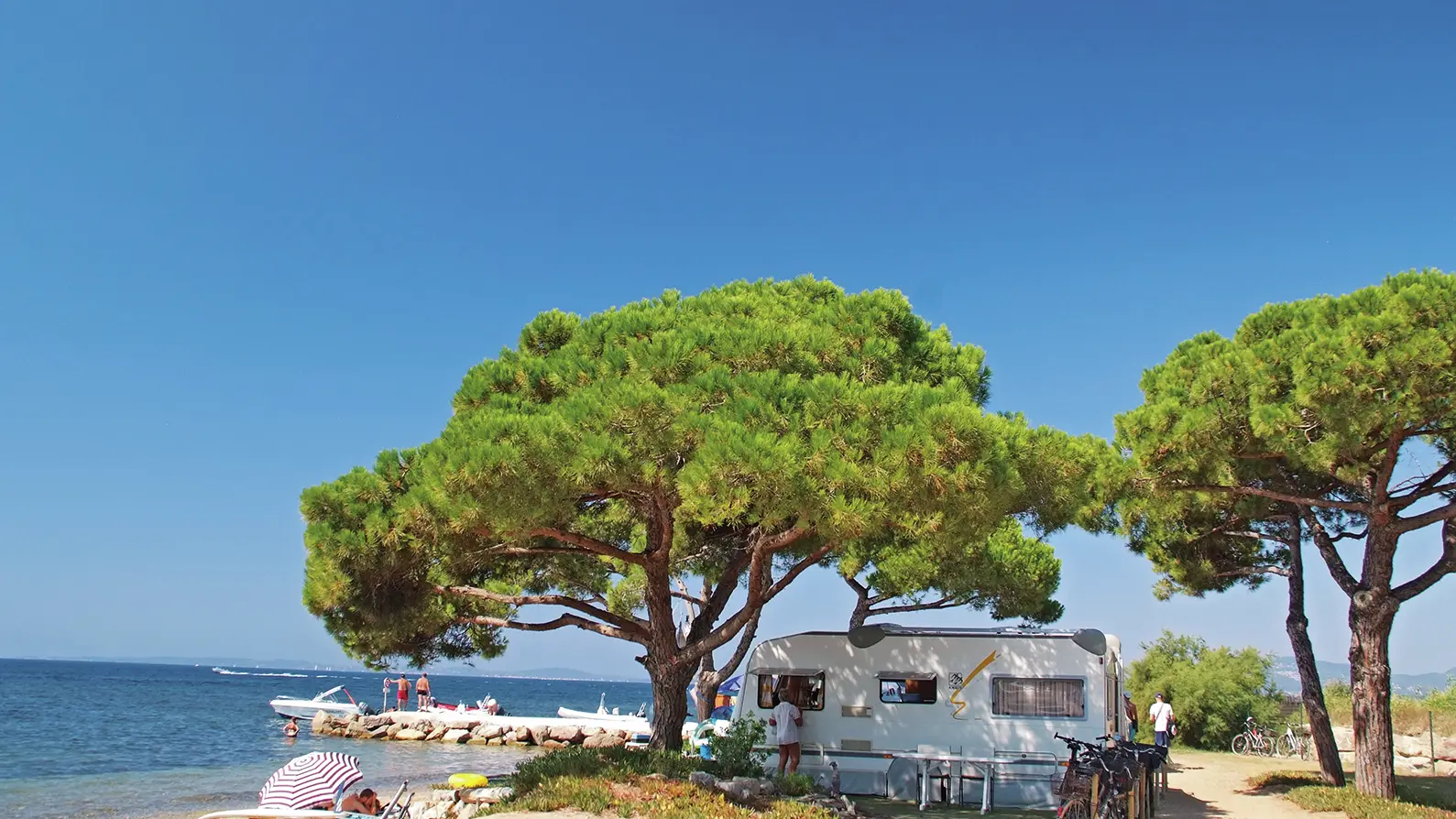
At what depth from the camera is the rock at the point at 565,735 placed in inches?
1187

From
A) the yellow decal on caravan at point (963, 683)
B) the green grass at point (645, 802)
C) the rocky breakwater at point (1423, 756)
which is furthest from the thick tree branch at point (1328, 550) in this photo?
the green grass at point (645, 802)

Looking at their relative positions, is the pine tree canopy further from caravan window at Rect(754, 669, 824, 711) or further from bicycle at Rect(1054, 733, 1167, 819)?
bicycle at Rect(1054, 733, 1167, 819)

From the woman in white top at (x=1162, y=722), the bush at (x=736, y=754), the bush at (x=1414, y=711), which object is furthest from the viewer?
the bush at (x=1414, y=711)

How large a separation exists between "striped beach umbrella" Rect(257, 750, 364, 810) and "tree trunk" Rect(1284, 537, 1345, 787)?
1325 centimetres

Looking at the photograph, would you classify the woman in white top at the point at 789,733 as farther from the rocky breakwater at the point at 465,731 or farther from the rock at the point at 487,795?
the rocky breakwater at the point at 465,731

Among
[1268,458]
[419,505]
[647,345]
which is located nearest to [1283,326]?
[1268,458]

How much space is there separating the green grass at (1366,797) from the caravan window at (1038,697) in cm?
320

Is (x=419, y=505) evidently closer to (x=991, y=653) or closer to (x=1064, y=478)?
(x=1064, y=478)

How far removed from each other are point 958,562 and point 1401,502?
704 cm

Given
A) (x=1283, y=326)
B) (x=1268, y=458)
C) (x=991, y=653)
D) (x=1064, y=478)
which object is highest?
(x=1283, y=326)

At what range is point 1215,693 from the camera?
24.3 metres

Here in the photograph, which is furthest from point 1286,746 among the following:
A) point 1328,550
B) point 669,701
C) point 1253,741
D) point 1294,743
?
point 669,701

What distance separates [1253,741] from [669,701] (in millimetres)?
18051

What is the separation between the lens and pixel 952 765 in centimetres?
1222
